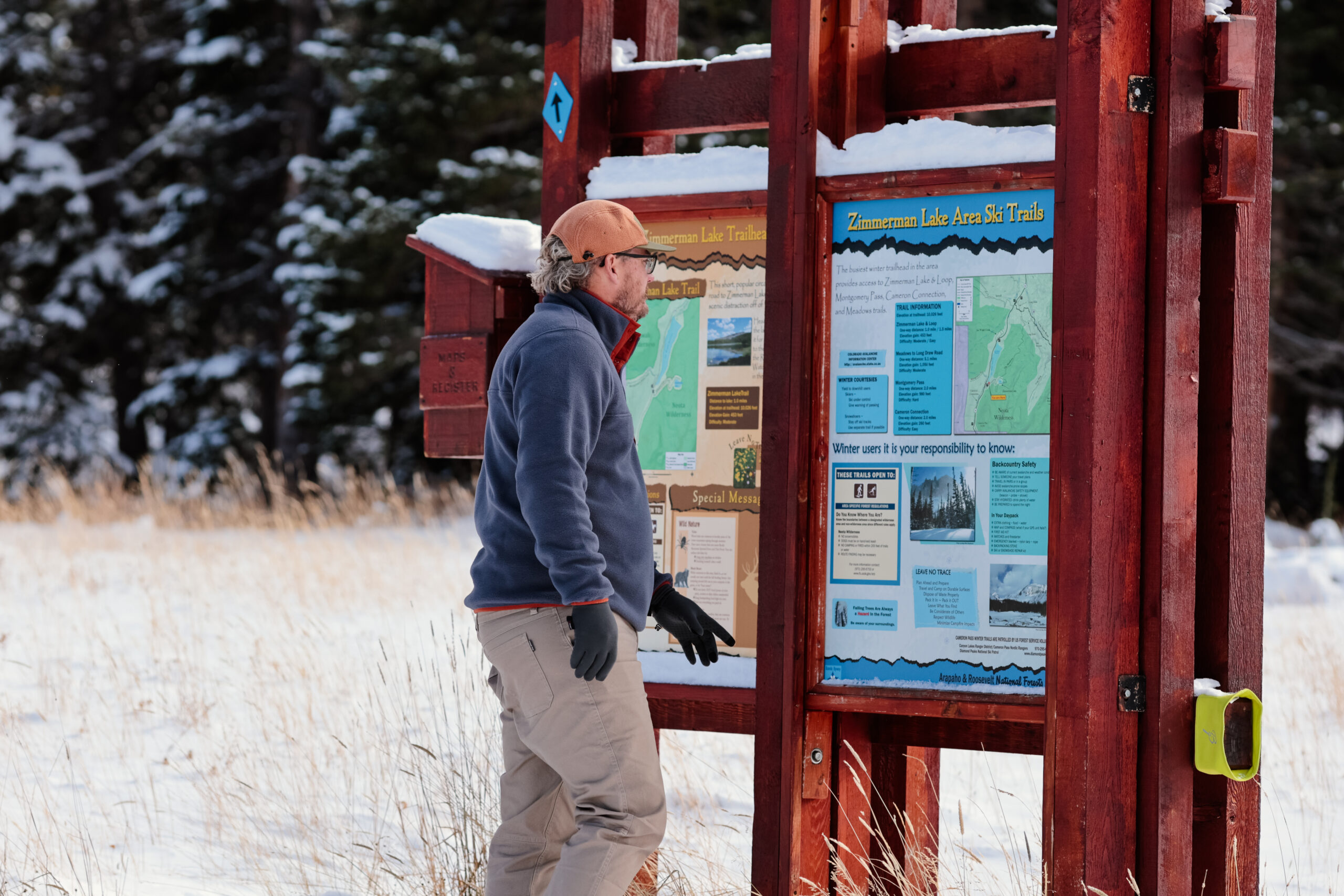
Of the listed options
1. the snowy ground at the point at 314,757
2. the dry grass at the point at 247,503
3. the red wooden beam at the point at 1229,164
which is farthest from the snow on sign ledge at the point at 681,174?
the dry grass at the point at 247,503

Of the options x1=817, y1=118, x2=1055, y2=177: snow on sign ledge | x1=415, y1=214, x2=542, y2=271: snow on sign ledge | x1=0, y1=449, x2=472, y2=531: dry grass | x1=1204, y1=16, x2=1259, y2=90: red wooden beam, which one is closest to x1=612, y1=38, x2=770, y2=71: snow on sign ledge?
x1=817, y1=118, x2=1055, y2=177: snow on sign ledge

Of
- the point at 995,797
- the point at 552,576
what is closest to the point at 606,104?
the point at 552,576

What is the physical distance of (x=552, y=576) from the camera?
3.09m

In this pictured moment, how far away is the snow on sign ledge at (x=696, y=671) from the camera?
4.03m

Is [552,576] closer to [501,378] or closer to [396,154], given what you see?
[501,378]

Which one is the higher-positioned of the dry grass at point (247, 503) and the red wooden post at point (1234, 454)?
the red wooden post at point (1234, 454)

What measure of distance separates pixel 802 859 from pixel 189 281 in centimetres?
2228

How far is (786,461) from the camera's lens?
374cm

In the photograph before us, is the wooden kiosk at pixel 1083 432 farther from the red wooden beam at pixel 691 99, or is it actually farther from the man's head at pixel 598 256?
the man's head at pixel 598 256

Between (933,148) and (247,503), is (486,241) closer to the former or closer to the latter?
(933,148)

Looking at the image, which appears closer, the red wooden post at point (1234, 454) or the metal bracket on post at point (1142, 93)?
the metal bracket on post at point (1142, 93)

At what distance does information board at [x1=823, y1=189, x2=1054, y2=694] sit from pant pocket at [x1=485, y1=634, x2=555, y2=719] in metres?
0.93

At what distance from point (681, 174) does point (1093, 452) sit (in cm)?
152

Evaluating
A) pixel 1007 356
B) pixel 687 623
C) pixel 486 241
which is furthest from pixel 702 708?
pixel 486 241
